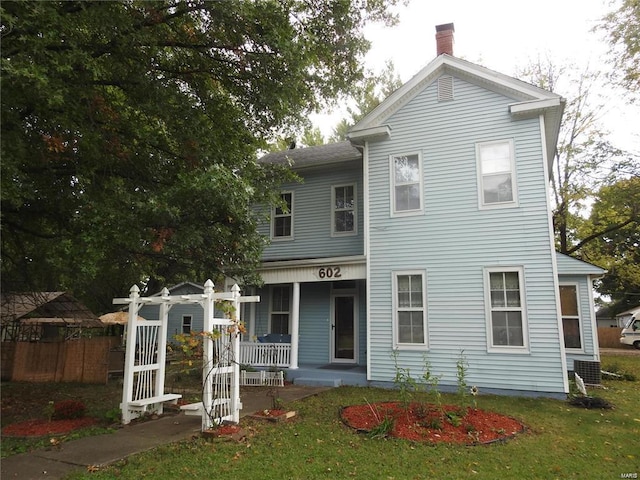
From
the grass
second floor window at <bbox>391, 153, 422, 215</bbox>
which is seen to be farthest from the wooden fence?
second floor window at <bbox>391, 153, 422, 215</bbox>

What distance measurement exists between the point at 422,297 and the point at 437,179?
10.0ft

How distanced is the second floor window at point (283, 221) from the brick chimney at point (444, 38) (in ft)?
20.4

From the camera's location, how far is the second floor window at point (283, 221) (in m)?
13.8

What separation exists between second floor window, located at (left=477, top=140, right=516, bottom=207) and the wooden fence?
1163 centimetres

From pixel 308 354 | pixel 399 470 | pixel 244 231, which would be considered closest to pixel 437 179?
pixel 244 231

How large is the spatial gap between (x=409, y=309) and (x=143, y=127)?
24.2 ft

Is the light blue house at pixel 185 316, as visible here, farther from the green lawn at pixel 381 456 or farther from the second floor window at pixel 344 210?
the green lawn at pixel 381 456

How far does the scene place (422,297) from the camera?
10.4 m

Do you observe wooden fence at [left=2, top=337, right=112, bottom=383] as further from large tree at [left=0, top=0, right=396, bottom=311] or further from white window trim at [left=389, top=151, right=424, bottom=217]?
white window trim at [left=389, top=151, right=424, bottom=217]

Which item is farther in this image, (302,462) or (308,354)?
(308,354)

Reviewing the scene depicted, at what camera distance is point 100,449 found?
5.51 m

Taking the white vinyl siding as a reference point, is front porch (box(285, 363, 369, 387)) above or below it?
below

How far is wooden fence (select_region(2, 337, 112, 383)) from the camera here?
12492 millimetres

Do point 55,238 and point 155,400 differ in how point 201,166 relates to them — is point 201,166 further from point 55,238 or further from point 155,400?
point 155,400
